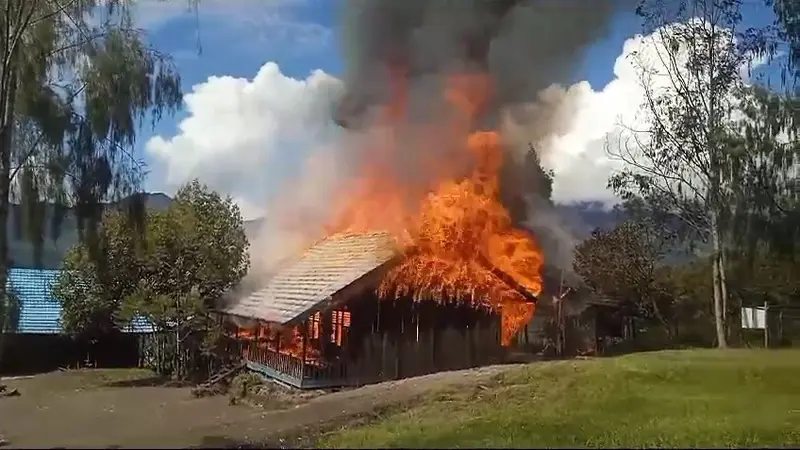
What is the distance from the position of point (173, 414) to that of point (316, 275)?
5.61 feet

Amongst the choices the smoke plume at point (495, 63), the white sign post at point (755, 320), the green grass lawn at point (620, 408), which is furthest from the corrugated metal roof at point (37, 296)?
the white sign post at point (755, 320)

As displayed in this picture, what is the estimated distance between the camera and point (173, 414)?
7582mm

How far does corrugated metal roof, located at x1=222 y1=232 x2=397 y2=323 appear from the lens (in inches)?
316

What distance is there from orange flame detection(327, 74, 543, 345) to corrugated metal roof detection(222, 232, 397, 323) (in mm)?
169

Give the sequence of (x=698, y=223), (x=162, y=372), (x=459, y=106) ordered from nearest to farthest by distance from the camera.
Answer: (x=162, y=372)
(x=459, y=106)
(x=698, y=223)

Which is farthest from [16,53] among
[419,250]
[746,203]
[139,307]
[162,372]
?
[746,203]

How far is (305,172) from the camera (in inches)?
329

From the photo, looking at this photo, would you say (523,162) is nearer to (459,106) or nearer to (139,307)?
(459,106)

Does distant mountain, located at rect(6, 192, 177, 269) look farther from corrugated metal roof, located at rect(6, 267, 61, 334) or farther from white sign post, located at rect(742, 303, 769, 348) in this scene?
white sign post, located at rect(742, 303, 769, 348)

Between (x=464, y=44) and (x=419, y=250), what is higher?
(x=464, y=44)

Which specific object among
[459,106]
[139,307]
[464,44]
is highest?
[464,44]

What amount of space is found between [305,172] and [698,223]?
4.16 m

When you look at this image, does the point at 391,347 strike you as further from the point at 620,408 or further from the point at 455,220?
the point at 620,408

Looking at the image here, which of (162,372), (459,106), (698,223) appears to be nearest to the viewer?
(162,372)
